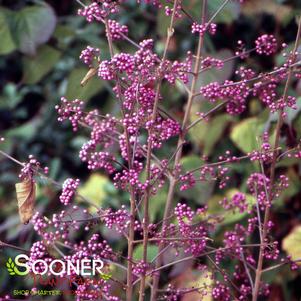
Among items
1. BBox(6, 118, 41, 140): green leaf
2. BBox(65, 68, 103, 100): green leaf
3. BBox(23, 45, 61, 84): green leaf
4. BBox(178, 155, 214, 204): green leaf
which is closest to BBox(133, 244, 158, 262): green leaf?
BBox(178, 155, 214, 204): green leaf

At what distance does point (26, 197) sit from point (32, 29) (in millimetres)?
710

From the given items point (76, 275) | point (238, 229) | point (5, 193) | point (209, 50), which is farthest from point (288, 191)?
point (5, 193)

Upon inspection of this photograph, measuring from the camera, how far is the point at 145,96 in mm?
820

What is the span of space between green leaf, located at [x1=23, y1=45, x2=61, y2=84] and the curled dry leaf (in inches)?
30.5

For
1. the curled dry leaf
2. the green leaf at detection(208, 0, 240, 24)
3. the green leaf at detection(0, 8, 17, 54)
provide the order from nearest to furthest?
the curled dry leaf < the green leaf at detection(208, 0, 240, 24) < the green leaf at detection(0, 8, 17, 54)

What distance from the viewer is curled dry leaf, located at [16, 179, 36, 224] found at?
84 centimetres

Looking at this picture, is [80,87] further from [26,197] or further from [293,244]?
[26,197]

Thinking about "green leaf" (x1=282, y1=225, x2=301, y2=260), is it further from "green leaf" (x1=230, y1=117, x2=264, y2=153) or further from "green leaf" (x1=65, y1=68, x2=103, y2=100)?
"green leaf" (x1=65, y1=68, x2=103, y2=100)

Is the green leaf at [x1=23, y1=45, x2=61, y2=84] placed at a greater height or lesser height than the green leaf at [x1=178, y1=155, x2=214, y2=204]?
greater

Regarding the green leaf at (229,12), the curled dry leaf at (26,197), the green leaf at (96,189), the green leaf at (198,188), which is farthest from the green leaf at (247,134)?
the curled dry leaf at (26,197)

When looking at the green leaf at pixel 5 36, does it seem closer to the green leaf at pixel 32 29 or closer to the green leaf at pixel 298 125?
the green leaf at pixel 32 29

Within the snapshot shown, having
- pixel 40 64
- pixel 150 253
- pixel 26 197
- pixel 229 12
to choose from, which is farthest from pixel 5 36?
pixel 26 197

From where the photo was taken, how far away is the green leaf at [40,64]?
1595mm

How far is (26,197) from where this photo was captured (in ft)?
2.76
